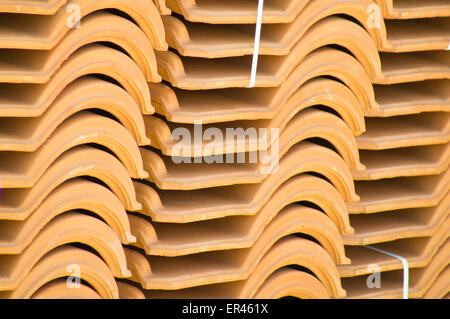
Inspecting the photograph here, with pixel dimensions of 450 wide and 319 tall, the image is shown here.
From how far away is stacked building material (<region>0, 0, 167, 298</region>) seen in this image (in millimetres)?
2324

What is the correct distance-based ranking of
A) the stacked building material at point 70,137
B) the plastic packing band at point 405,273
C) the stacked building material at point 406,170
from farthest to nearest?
the plastic packing band at point 405,273, the stacked building material at point 406,170, the stacked building material at point 70,137

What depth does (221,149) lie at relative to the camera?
2.73 metres

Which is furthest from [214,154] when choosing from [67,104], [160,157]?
[67,104]

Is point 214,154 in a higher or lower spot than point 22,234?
higher

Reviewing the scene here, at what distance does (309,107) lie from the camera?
3029mm

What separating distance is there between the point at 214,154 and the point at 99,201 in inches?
17.2

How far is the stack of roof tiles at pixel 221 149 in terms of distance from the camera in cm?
238

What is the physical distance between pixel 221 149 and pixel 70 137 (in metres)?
0.56

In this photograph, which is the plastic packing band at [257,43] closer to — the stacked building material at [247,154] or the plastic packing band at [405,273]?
the stacked building material at [247,154]

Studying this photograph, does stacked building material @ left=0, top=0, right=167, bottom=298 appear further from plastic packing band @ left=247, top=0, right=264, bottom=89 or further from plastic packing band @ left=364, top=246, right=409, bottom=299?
plastic packing band @ left=364, top=246, right=409, bottom=299

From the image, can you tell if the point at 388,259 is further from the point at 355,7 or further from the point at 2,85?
the point at 2,85

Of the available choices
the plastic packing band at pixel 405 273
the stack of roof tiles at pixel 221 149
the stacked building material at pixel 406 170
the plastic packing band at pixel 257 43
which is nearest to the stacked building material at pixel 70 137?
the stack of roof tiles at pixel 221 149

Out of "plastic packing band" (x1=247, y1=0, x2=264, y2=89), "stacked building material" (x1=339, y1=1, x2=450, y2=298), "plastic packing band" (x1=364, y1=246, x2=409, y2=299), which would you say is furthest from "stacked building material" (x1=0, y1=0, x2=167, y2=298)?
"plastic packing band" (x1=364, y1=246, x2=409, y2=299)

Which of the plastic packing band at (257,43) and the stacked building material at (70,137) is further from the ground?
the plastic packing band at (257,43)
